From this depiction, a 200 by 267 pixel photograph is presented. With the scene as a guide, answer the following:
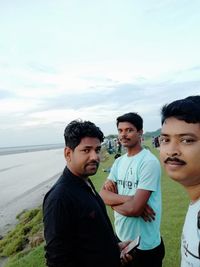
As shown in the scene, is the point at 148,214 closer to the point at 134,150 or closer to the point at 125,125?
the point at 134,150

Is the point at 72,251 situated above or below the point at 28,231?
above

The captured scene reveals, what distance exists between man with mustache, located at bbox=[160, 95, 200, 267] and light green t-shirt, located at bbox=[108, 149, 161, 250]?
1.42 metres

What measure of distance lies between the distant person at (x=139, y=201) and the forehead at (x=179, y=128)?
1.51 metres

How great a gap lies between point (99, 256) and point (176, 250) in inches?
151

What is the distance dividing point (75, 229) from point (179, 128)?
4.15ft

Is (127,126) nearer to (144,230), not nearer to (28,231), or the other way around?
(144,230)

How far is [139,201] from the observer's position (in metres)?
3.18

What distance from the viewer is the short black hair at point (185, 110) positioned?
5.70 ft

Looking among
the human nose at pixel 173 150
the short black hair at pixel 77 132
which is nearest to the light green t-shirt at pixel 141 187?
the short black hair at pixel 77 132

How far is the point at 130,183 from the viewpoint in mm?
3385

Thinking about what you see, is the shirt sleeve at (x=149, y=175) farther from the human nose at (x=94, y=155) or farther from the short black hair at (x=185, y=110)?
the short black hair at (x=185, y=110)

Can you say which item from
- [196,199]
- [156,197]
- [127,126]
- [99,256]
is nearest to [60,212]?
[99,256]

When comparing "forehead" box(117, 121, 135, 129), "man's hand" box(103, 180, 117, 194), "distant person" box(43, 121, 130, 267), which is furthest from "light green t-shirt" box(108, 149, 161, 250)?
"distant person" box(43, 121, 130, 267)

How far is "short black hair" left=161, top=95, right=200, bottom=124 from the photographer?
1738mm
